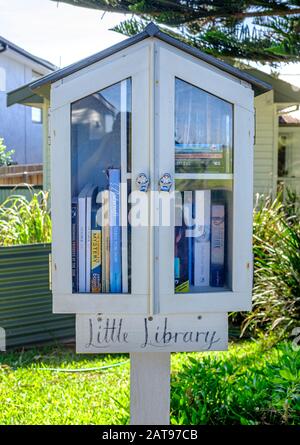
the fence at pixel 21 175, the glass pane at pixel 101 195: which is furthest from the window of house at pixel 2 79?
the glass pane at pixel 101 195

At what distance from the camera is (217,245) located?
→ 2137 millimetres

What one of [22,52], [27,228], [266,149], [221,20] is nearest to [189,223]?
[27,228]

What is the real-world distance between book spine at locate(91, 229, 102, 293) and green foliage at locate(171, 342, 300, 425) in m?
0.92

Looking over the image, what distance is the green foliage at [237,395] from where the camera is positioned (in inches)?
96.6

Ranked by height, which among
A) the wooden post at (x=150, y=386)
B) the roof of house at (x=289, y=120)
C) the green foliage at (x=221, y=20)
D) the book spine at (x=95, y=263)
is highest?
the green foliage at (x=221, y=20)

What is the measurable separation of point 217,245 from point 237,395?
90cm

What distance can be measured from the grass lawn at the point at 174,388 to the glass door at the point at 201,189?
73 centimetres

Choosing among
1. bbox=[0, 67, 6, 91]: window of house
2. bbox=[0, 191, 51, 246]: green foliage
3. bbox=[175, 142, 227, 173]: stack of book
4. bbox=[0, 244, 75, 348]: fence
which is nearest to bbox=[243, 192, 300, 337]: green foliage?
bbox=[0, 244, 75, 348]: fence

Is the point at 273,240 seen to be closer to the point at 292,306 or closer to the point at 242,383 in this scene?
the point at 292,306

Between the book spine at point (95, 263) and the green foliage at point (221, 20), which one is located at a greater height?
the green foliage at point (221, 20)

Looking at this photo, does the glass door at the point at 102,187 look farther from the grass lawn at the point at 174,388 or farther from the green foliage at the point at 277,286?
the green foliage at the point at 277,286

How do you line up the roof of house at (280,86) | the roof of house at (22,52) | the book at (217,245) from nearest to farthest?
the book at (217,245)
the roof of house at (280,86)
the roof of house at (22,52)

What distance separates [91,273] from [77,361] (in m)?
2.31

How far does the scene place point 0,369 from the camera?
3.97 meters
